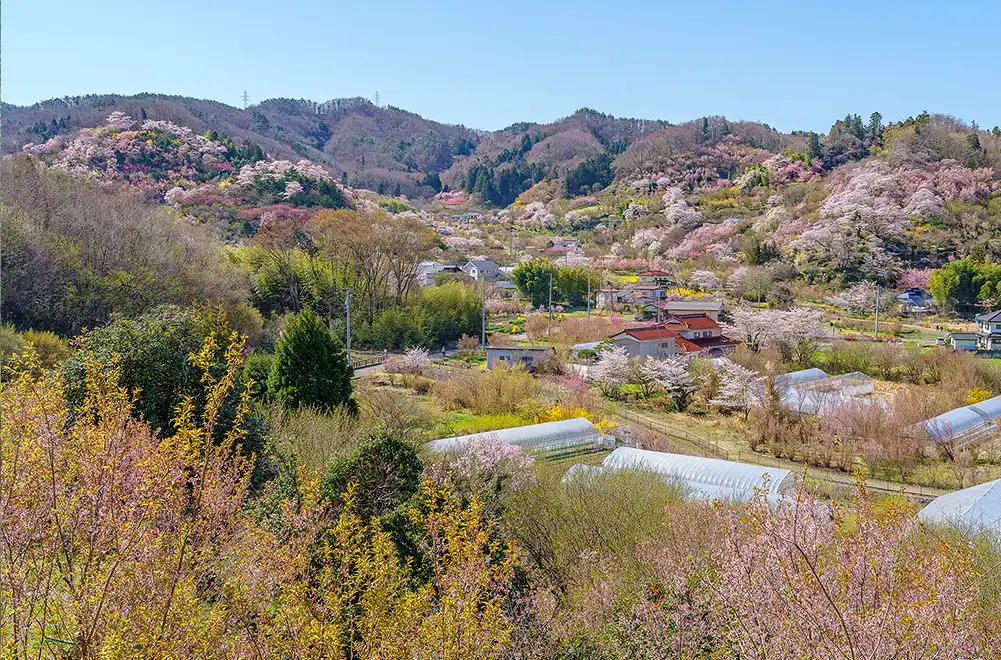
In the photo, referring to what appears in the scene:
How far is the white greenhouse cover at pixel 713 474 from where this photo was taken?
1231 cm

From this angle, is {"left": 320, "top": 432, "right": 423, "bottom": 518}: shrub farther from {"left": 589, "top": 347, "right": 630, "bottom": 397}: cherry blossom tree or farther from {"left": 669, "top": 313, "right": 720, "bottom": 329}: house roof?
{"left": 669, "top": 313, "right": 720, "bottom": 329}: house roof

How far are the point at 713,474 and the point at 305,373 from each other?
28.8 feet

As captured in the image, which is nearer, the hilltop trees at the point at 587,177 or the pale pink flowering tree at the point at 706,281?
the pale pink flowering tree at the point at 706,281

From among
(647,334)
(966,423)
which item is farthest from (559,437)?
(647,334)

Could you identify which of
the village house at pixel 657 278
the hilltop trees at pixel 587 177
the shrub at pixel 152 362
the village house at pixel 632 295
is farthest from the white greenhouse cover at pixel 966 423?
the hilltop trees at pixel 587 177

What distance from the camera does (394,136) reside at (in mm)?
132875

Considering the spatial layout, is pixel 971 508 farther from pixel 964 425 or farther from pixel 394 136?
pixel 394 136

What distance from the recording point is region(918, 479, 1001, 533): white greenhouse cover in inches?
399

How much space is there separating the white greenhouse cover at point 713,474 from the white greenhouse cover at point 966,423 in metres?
5.80

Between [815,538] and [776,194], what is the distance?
59.5m

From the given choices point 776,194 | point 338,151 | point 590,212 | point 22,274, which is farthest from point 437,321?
point 338,151

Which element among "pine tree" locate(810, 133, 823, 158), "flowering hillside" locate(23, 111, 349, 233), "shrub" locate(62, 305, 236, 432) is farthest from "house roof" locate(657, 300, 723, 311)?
"pine tree" locate(810, 133, 823, 158)

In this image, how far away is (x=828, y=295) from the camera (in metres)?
39.2

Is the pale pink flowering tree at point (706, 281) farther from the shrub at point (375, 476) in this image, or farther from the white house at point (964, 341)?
the shrub at point (375, 476)
